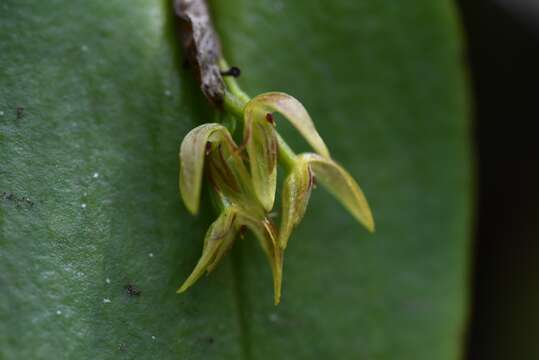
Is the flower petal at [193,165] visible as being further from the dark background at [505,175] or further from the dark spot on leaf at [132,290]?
the dark background at [505,175]

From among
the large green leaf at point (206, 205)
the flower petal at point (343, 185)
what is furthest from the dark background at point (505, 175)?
the flower petal at point (343, 185)

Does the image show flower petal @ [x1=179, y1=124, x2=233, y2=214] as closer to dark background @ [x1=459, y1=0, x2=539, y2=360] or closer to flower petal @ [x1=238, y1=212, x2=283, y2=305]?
flower petal @ [x1=238, y1=212, x2=283, y2=305]

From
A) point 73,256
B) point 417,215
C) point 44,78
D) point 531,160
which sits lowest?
point 531,160

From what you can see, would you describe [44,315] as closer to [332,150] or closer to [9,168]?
[9,168]

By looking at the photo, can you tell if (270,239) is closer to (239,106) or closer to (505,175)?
(239,106)

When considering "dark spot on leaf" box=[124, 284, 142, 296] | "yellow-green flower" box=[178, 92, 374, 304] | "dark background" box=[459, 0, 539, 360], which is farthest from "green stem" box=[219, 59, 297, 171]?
"dark background" box=[459, 0, 539, 360]

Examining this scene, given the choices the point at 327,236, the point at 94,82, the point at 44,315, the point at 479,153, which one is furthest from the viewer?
the point at 479,153

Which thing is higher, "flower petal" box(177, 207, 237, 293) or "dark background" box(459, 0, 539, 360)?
"flower petal" box(177, 207, 237, 293)

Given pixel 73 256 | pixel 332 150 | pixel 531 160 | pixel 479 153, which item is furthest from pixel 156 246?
pixel 531 160
